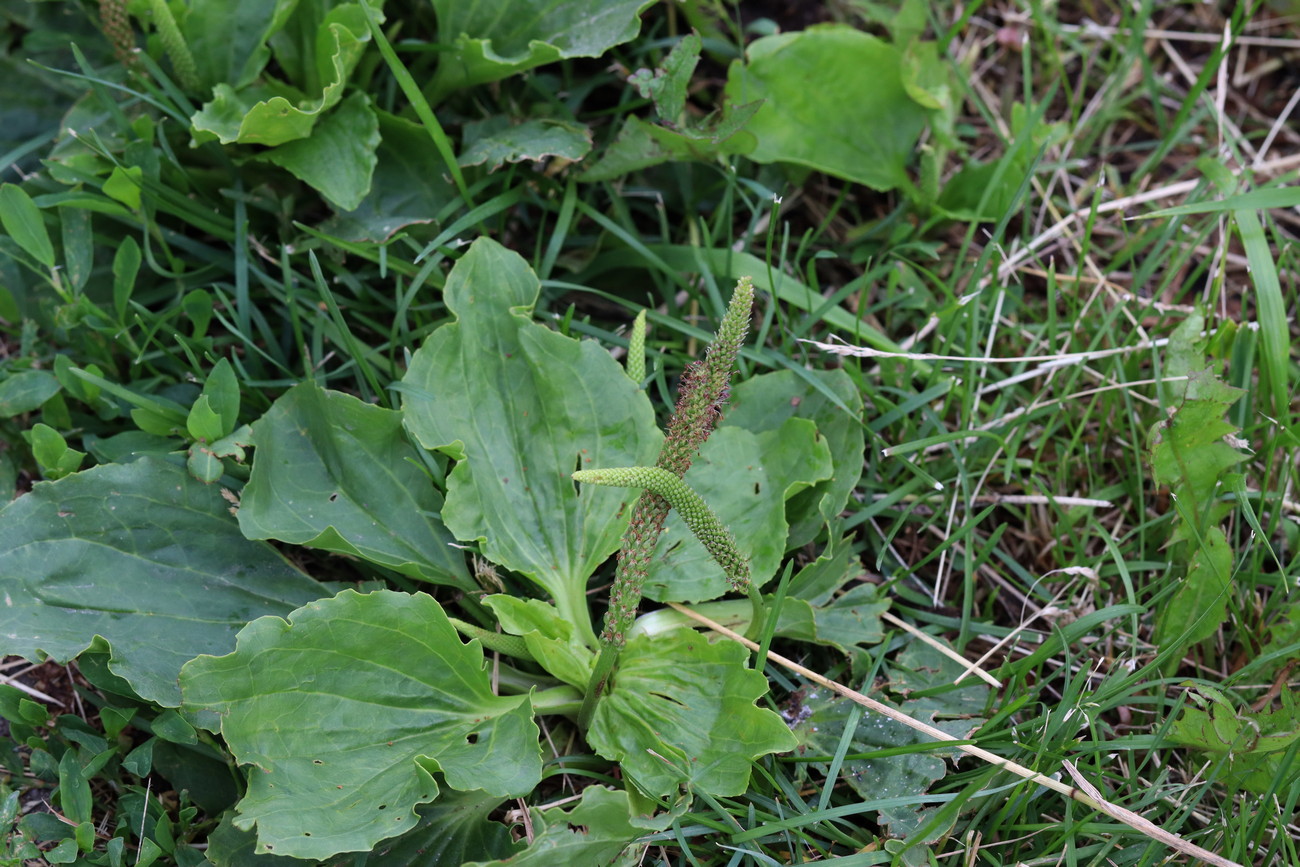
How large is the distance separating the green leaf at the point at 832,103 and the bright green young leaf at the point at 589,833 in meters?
2.20

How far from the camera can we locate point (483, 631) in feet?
9.02

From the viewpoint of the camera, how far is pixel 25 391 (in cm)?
305

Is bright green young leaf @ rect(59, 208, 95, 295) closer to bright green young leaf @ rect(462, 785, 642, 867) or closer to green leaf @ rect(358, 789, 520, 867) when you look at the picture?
green leaf @ rect(358, 789, 520, 867)

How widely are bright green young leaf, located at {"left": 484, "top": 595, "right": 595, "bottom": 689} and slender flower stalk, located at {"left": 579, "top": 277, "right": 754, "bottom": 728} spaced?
0.76 ft

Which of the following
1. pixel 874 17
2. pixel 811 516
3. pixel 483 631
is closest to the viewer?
pixel 483 631

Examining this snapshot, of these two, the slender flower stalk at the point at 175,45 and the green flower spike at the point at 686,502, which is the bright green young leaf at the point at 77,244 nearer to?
the slender flower stalk at the point at 175,45

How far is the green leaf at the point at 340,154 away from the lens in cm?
318

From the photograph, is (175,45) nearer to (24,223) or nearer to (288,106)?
(288,106)

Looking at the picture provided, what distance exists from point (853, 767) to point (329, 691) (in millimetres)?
1346

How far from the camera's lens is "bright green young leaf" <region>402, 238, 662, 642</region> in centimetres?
292

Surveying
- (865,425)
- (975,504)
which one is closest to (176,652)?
(865,425)

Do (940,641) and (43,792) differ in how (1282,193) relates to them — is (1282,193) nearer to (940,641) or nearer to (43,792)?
(940,641)

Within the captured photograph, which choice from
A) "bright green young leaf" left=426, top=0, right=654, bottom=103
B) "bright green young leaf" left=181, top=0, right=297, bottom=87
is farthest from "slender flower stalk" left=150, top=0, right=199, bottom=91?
"bright green young leaf" left=426, top=0, right=654, bottom=103

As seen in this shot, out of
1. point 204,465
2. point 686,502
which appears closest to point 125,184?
point 204,465
